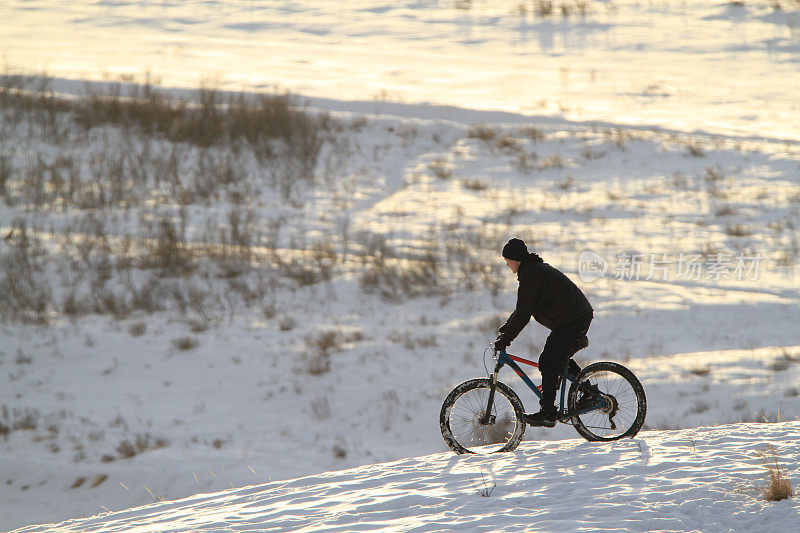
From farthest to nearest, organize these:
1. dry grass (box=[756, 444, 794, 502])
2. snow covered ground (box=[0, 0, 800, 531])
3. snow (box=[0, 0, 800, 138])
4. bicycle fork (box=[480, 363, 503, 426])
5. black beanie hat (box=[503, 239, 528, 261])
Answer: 1. snow (box=[0, 0, 800, 138])
2. snow covered ground (box=[0, 0, 800, 531])
3. bicycle fork (box=[480, 363, 503, 426])
4. black beanie hat (box=[503, 239, 528, 261])
5. dry grass (box=[756, 444, 794, 502])

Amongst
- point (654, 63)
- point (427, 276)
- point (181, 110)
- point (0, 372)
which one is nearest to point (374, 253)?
point (427, 276)

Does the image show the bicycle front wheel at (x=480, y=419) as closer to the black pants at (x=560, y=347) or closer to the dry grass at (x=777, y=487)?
the black pants at (x=560, y=347)

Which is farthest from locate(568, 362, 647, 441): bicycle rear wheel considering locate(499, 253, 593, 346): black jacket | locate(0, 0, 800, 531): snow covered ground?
locate(499, 253, 593, 346): black jacket

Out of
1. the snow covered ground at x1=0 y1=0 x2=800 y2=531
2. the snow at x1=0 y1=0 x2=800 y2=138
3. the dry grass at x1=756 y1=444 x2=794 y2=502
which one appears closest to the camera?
the dry grass at x1=756 y1=444 x2=794 y2=502

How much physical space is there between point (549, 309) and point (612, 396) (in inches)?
36.5

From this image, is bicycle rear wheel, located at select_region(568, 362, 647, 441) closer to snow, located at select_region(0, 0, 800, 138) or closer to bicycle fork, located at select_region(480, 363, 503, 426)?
bicycle fork, located at select_region(480, 363, 503, 426)

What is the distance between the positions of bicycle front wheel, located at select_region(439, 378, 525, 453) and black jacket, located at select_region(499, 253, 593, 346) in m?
0.57

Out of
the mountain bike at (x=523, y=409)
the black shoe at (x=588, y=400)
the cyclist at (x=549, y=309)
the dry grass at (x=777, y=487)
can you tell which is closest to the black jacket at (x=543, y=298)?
the cyclist at (x=549, y=309)

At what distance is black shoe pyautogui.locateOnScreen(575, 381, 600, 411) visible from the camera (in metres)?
6.25

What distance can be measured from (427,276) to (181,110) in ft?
32.4

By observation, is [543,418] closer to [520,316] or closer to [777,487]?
[520,316]

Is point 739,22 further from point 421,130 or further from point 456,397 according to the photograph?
point 456,397

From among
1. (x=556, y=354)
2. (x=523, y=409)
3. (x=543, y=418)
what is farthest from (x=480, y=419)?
(x=556, y=354)

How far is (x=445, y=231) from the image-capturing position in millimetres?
15828
